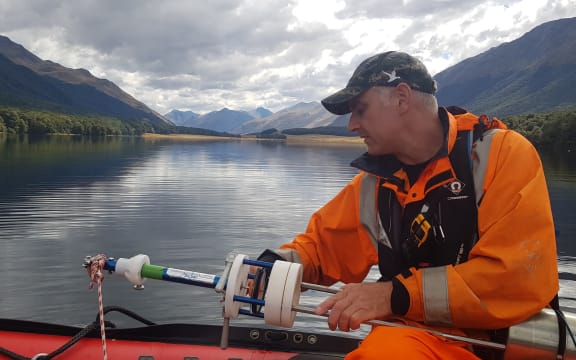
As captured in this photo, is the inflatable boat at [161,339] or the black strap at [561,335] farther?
the inflatable boat at [161,339]

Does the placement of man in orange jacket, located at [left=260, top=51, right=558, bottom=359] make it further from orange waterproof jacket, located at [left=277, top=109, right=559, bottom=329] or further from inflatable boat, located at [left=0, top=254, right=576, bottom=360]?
inflatable boat, located at [left=0, top=254, right=576, bottom=360]

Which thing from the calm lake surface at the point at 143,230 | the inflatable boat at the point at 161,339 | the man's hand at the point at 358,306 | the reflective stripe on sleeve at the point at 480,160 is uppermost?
the reflective stripe on sleeve at the point at 480,160

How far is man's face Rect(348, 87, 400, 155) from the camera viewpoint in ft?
10.2

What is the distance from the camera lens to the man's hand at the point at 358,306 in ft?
9.23

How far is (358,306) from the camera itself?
2840mm

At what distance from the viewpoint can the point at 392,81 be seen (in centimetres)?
307

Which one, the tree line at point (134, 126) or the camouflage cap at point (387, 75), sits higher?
the tree line at point (134, 126)

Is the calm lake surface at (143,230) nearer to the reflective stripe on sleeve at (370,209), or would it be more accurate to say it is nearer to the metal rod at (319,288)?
the reflective stripe on sleeve at (370,209)

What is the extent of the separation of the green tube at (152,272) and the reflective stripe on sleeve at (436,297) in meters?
1.61

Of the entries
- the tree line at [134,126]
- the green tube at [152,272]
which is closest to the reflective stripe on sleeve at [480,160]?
the green tube at [152,272]

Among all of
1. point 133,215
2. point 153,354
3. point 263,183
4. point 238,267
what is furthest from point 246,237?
point 263,183

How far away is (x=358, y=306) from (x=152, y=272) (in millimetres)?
1314

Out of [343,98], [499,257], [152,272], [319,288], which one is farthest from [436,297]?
[152,272]

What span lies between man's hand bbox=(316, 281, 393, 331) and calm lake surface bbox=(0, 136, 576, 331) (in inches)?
218
